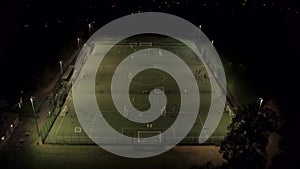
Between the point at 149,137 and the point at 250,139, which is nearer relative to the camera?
the point at 250,139

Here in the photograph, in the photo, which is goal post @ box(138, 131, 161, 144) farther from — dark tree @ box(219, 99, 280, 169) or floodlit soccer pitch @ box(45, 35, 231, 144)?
dark tree @ box(219, 99, 280, 169)

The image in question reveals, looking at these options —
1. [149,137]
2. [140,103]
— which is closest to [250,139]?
[149,137]

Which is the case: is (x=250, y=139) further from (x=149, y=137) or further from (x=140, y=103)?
(x=140, y=103)

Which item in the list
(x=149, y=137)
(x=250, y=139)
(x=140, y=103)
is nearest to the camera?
(x=250, y=139)

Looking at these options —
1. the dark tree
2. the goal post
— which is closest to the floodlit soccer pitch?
the goal post

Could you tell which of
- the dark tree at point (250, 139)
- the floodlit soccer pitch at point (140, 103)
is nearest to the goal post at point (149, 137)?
the floodlit soccer pitch at point (140, 103)

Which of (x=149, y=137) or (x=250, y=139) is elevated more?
(x=250, y=139)
